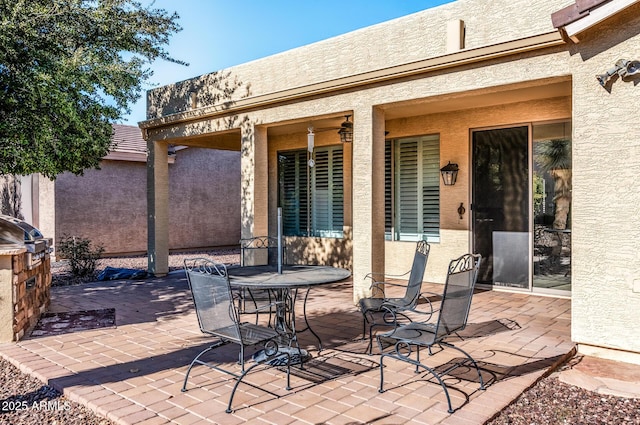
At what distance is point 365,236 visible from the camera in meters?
6.47

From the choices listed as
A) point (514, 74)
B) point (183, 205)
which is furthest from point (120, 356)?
point (183, 205)

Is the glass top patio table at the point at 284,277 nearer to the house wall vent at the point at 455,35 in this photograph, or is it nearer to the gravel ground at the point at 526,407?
the gravel ground at the point at 526,407

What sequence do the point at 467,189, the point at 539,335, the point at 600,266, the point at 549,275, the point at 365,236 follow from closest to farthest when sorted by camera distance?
the point at 600,266 < the point at 539,335 < the point at 365,236 < the point at 549,275 < the point at 467,189

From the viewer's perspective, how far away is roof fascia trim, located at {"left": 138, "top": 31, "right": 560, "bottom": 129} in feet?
16.5

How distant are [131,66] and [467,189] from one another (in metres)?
5.79

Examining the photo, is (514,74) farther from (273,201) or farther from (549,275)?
Result: (273,201)

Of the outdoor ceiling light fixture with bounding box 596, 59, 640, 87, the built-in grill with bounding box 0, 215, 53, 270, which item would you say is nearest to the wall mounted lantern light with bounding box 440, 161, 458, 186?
the outdoor ceiling light fixture with bounding box 596, 59, 640, 87

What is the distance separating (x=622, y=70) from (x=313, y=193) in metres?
6.80

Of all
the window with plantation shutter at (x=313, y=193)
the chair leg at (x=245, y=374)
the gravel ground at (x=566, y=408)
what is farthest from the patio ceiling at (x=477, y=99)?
the chair leg at (x=245, y=374)

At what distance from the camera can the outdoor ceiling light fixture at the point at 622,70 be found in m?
4.12

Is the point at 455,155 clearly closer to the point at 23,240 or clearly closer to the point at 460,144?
the point at 460,144

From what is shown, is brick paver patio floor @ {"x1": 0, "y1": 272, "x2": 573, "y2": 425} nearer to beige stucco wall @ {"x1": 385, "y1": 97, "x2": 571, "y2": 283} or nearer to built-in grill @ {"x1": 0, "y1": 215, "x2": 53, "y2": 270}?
built-in grill @ {"x1": 0, "y1": 215, "x2": 53, "y2": 270}

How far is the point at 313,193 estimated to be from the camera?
10.3 metres

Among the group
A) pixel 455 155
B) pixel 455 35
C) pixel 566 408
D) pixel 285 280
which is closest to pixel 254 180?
pixel 455 155
